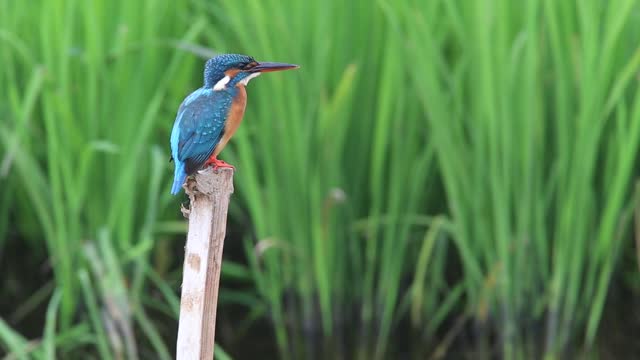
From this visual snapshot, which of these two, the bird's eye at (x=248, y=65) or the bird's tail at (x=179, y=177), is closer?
the bird's tail at (x=179, y=177)

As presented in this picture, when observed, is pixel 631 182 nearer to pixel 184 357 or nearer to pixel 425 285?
pixel 425 285

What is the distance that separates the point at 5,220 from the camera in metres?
2.91

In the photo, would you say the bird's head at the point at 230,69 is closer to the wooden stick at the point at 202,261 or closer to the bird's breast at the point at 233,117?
the bird's breast at the point at 233,117

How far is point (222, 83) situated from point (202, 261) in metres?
0.32

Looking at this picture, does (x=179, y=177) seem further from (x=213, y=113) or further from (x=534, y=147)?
(x=534, y=147)

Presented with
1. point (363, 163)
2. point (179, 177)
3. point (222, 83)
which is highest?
point (222, 83)

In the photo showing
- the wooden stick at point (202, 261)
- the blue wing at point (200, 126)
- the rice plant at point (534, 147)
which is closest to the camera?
the wooden stick at point (202, 261)

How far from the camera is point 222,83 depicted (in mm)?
1620

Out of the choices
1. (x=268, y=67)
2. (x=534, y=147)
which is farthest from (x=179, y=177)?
(x=534, y=147)

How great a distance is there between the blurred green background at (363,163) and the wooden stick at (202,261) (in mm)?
1015

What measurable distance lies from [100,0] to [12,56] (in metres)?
0.34

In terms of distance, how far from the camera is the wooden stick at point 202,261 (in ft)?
4.66

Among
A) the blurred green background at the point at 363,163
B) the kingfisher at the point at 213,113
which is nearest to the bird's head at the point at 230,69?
the kingfisher at the point at 213,113

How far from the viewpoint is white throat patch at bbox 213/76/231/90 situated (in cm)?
161
